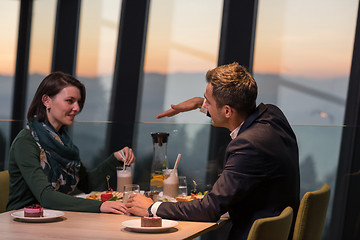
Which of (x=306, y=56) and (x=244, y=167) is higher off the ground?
(x=306, y=56)

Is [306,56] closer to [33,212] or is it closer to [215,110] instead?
[215,110]

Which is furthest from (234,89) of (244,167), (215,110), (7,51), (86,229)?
(7,51)

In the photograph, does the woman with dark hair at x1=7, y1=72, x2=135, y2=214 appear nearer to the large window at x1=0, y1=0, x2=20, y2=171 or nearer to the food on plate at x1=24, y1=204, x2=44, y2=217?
the food on plate at x1=24, y1=204, x2=44, y2=217

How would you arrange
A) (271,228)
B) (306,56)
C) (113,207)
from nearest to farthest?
(271,228), (113,207), (306,56)

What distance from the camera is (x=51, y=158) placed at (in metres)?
2.87

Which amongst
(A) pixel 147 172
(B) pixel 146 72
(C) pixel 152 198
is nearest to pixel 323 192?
(C) pixel 152 198

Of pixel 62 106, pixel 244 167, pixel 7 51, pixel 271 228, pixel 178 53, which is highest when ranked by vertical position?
pixel 178 53

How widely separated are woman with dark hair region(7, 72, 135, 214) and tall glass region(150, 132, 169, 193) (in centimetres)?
25

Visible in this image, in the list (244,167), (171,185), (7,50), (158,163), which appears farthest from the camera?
(7,50)

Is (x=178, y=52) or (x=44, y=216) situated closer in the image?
(x=44, y=216)

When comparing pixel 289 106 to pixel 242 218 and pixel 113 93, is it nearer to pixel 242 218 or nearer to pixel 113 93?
pixel 113 93

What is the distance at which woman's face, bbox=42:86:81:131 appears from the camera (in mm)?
3009

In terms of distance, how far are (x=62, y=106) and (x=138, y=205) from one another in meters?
0.93

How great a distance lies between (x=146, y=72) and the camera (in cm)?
621
